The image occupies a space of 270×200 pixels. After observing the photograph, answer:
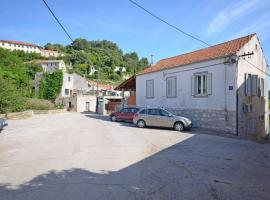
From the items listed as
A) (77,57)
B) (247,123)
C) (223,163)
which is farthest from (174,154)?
(77,57)

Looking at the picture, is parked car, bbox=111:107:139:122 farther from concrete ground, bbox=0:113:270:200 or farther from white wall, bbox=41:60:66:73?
white wall, bbox=41:60:66:73

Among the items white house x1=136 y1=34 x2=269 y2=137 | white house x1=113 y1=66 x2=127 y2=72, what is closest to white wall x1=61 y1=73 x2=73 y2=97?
white house x1=136 y1=34 x2=269 y2=137

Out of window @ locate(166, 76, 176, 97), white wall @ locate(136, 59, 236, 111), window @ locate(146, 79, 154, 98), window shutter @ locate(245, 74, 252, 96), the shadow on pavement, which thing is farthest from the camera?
window @ locate(146, 79, 154, 98)

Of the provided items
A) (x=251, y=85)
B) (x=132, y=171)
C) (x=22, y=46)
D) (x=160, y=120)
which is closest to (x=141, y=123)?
(x=160, y=120)

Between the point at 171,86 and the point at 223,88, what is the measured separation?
5.29 metres

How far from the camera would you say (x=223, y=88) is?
16.7m

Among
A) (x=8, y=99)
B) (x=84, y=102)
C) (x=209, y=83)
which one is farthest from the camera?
(x=84, y=102)

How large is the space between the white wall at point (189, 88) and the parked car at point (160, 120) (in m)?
2.23

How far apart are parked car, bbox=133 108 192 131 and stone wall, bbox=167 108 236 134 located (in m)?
1.54

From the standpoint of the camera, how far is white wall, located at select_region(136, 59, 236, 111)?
53.8 ft

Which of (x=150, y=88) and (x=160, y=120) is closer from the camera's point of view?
(x=160, y=120)

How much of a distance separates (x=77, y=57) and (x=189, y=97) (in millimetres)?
75424

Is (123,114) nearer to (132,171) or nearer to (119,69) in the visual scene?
(132,171)

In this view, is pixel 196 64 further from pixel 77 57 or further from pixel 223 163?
pixel 77 57
